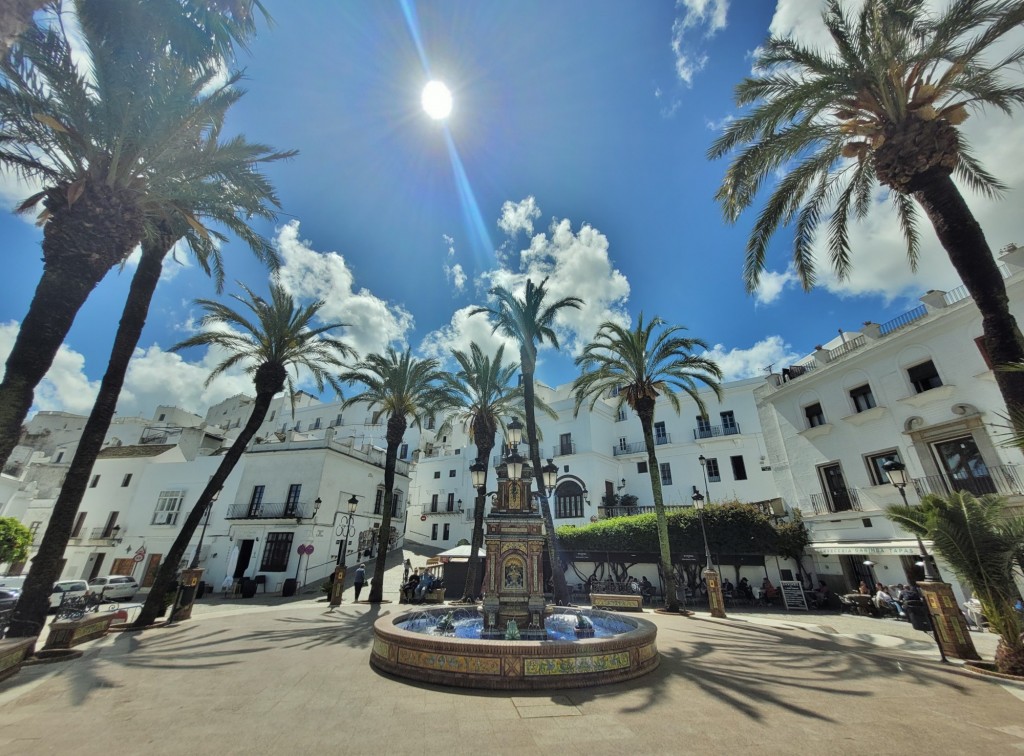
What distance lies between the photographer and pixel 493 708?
5711 mm

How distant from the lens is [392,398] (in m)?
21.0

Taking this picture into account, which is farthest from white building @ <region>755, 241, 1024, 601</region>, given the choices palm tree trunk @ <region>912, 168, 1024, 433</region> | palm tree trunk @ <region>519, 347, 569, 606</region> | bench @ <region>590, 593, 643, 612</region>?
palm tree trunk @ <region>519, 347, 569, 606</region>

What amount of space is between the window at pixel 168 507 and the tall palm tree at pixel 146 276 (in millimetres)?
21201

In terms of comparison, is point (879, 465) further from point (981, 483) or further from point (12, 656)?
point (12, 656)

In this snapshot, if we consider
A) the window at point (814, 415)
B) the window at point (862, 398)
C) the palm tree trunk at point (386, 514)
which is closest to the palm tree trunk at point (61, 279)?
the palm tree trunk at point (386, 514)

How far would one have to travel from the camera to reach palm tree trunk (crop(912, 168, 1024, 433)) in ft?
23.8

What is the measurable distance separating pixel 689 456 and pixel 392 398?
72.7 ft

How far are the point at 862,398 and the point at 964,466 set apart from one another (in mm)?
4558

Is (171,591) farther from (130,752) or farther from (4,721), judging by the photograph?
(130,752)

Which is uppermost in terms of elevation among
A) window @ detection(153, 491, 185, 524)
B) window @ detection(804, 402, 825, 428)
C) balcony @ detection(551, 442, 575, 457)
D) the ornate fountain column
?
balcony @ detection(551, 442, 575, 457)

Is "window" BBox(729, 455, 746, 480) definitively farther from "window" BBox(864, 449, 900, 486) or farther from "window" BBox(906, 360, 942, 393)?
"window" BBox(906, 360, 942, 393)

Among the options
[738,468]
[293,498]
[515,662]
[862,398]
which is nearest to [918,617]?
[862,398]

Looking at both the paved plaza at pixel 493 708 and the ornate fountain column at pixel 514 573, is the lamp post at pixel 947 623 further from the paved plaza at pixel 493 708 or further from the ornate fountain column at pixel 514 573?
the ornate fountain column at pixel 514 573

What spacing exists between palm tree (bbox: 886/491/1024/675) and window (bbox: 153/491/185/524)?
120 ft
